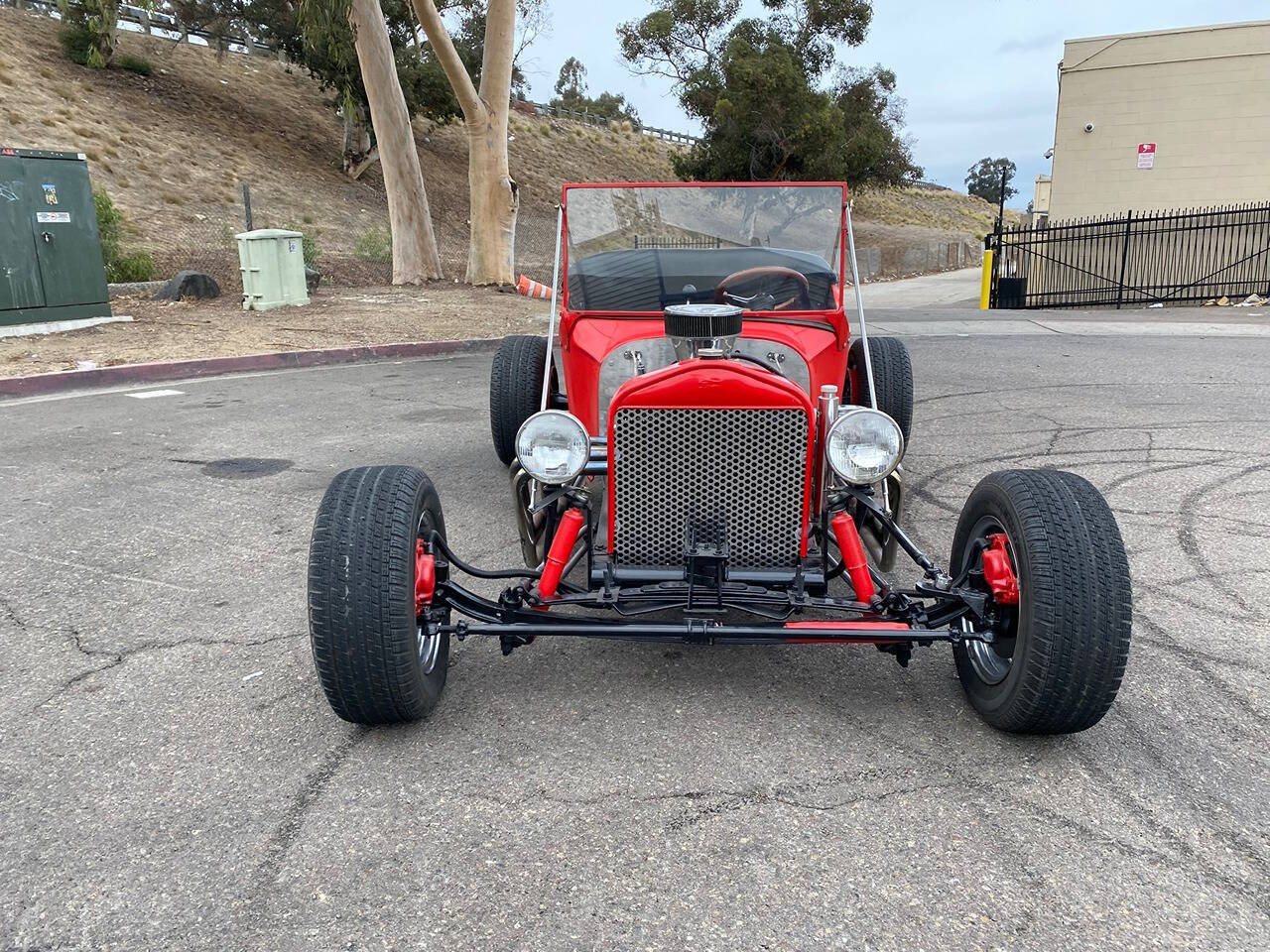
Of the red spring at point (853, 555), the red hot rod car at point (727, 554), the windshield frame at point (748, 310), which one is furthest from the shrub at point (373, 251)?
the red spring at point (853, 555)

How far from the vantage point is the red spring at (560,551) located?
2.96m

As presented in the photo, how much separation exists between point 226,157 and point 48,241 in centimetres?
2115

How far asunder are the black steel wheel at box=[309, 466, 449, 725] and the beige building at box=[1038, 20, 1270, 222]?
19.9m

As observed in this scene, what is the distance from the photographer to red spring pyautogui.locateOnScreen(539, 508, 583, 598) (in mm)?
2959

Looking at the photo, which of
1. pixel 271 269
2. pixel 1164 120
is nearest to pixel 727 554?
pixel 271 269

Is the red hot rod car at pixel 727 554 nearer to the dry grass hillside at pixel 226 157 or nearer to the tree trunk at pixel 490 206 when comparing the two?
the dry grass hillside at pixel 226 157

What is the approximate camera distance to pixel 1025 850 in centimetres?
229

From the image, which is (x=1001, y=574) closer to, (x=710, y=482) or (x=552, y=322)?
(x=710, y=482)

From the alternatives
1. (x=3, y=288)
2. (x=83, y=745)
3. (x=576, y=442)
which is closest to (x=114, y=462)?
(x=83, y=745)

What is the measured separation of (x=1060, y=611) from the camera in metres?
2.52

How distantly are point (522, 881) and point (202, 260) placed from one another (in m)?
17.5

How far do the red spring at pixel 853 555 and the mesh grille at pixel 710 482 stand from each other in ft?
0.41

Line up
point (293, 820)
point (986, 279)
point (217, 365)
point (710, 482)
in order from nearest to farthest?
point (293, 820) < point (710, 482) < point (217, 365) < point (986, 279)

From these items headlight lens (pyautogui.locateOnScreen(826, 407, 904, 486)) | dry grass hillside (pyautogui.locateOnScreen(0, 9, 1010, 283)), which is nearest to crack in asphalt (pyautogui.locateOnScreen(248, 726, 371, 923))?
headlight lens (pyautogui.locateOnScreen(826, 407, 904, 486))
